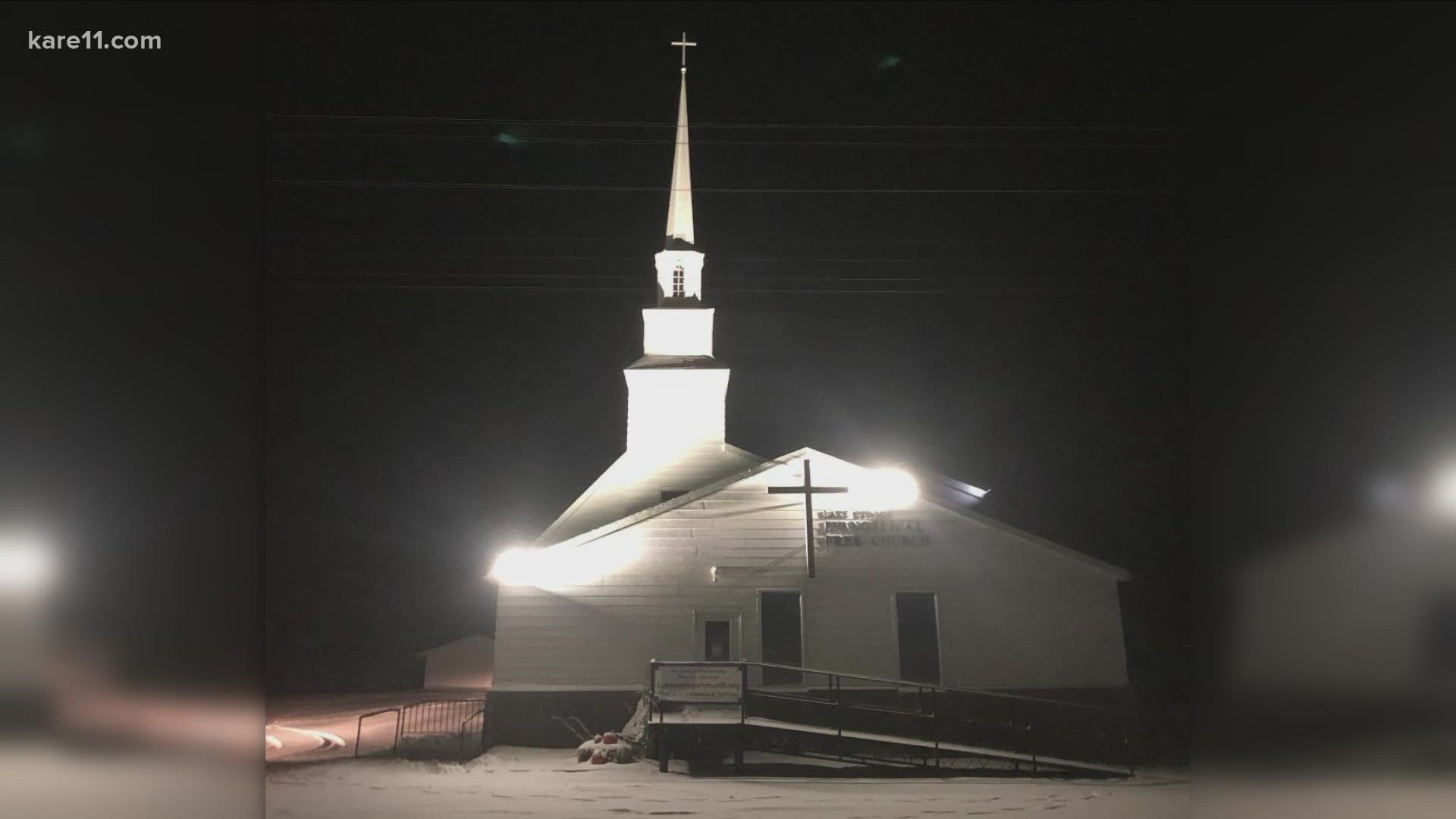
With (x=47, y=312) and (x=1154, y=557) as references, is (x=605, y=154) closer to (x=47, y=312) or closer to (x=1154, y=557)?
(x=47, y=312)

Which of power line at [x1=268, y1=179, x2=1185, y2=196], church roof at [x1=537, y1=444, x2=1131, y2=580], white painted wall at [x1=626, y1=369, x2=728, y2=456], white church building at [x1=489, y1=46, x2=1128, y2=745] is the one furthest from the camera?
white painted wall at [x1=626, y1=369, x2=728, y2=456]

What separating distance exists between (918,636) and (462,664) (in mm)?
2618

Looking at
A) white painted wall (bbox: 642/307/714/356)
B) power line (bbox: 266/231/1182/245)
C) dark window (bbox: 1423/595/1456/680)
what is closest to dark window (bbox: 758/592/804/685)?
white painted wall (bbox: 642/307/714/356)

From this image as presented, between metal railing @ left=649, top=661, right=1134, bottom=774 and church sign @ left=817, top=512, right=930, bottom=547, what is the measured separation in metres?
0.78

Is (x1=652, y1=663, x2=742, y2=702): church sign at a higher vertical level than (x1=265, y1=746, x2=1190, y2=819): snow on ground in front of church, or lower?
higher

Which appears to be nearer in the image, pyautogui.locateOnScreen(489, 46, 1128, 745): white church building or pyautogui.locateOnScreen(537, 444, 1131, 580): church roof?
pyautogui.locateOnScreen(489, 46, 1128, 745): white church building

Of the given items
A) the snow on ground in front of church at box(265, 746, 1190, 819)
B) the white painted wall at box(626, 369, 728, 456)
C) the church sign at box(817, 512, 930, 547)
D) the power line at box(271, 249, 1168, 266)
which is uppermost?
the power line at box(271, 249, 1168, 266)

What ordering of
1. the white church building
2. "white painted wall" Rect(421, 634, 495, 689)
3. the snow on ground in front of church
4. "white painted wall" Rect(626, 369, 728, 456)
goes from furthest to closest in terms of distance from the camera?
"white painted wall" Rect(626, 369, 728, 456) < the white church building < "white painted wall" Rect(421, 634, 495, 689) < the snow on ground in front of church

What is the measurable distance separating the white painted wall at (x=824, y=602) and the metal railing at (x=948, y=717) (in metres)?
0.10

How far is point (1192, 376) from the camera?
655 cm

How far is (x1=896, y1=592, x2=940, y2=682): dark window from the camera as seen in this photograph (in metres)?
6.42

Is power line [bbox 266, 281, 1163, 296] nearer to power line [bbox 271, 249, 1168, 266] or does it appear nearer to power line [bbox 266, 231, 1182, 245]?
power line [bbox 271, 249, 1168, 266]

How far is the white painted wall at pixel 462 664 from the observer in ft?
20.5

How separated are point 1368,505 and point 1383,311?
1.07 m
